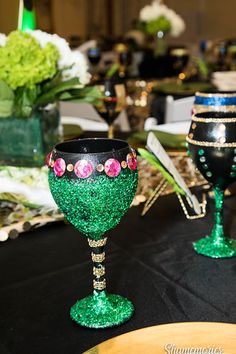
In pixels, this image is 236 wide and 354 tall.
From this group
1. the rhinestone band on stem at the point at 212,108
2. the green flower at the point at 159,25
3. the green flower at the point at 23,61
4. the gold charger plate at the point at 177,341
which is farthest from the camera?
the green flower at the point at 159,25

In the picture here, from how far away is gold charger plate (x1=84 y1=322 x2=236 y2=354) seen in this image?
1.47 ft

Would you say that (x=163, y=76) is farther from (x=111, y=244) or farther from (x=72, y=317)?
(x=72, y=317)

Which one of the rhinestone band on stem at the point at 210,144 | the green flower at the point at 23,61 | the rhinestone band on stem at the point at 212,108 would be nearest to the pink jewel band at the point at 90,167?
the rhinestone band on stem at the point at 210,144

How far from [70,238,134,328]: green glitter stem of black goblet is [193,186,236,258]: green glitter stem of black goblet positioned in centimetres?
18

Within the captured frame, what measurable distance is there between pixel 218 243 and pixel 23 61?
1.82ft

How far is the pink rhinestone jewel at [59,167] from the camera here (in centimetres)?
52

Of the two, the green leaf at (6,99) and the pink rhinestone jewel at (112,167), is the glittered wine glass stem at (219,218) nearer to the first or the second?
the pink rhinestone jewel at (112,167)

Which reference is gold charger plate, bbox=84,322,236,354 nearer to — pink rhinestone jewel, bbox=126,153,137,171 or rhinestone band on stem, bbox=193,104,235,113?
pink rhinestone jewel, bbox=126,153,137,171

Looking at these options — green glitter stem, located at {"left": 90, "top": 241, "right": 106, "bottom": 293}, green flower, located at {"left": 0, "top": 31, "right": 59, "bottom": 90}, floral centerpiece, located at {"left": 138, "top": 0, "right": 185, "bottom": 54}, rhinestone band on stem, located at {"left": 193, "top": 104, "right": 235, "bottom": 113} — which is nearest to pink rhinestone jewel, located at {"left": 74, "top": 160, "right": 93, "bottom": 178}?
green glitter stem, located at {"left": 90, "top": 241, "right": 106, "bottom": 293}

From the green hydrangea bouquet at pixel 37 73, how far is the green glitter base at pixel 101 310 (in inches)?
23.0

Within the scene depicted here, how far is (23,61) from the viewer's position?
1.05 meters

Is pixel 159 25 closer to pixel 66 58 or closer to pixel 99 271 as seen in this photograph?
pixel 66 58

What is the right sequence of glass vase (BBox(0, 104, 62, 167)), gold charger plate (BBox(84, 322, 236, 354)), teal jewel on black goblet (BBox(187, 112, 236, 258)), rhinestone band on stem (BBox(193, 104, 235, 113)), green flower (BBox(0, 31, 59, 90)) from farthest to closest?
1. glass vase (BBox(0, 104, 62, 167))
2. green flower (BBox(0, 31, 59, 90))
3. rhinestone band on stem (BBox(193, 104, 235, 113))
4. teal jewel on black goblet (BBox(187, 112, 236, 258))
5. gold charger plate (BBox(84, 322, 236, 354))

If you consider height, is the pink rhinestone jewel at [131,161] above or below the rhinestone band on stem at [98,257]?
above
